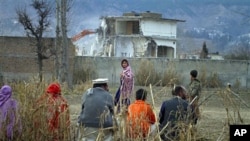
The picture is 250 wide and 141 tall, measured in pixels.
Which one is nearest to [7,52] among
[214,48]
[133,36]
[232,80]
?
[232,80]

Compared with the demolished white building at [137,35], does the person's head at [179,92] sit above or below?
below

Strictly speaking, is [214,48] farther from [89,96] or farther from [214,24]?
[89,96]

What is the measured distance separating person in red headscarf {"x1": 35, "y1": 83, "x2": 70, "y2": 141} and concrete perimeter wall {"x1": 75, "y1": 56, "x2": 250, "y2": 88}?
25247 mm

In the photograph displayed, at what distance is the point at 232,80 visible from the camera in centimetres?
3722

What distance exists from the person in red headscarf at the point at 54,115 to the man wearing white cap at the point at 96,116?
280 mm

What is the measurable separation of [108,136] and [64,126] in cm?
74

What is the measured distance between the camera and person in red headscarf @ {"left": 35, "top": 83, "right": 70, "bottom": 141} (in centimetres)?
977

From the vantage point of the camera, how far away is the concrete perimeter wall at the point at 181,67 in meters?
36.1

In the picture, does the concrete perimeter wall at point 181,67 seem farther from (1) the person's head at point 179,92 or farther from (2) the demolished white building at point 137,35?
(1) the person's head at point 179,92

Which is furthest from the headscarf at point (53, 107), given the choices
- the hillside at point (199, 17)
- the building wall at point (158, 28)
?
the hillside at point (199, 17)

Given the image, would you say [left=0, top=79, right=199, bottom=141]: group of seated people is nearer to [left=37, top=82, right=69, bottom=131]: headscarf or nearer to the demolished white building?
[left=37, top=82, right=69, bottom=131]: headscarf

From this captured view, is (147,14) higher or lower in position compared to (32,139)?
higher

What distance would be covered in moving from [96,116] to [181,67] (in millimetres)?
27860

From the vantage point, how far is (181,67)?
37219mm
